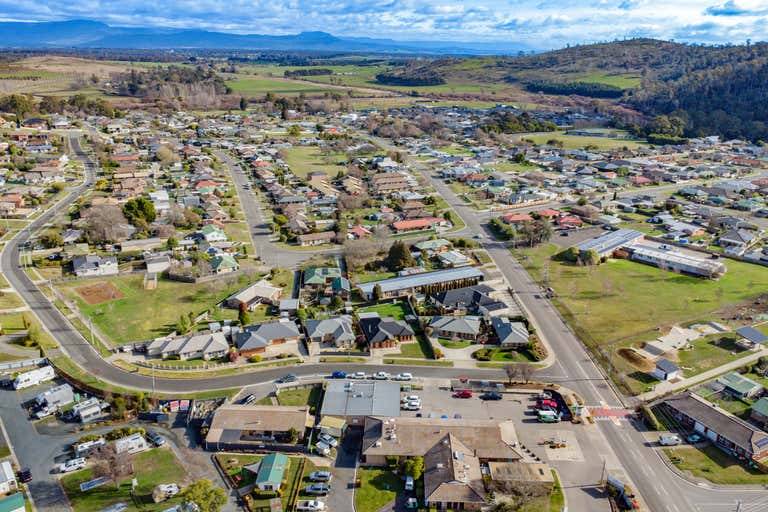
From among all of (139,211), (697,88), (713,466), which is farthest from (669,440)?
(697,88)

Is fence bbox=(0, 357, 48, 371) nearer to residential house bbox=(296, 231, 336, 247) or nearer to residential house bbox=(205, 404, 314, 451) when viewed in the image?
residential house bbox=(205, 404, 314, 451)

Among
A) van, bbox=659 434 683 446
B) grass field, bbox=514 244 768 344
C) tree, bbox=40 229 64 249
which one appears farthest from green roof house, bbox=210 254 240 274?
van, bbox=659 434 683 446

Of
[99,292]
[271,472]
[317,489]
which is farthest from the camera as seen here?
[99,292]

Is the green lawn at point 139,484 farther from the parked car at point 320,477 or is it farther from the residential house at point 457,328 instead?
Result: the residential house at point 457,328

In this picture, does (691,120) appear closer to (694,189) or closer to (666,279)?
(694,189)

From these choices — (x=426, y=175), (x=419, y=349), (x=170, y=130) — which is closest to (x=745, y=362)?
(x=419, y=349)

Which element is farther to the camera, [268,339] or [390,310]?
[390,310]

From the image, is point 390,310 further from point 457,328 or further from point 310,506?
point 310,506

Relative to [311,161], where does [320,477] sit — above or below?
below
